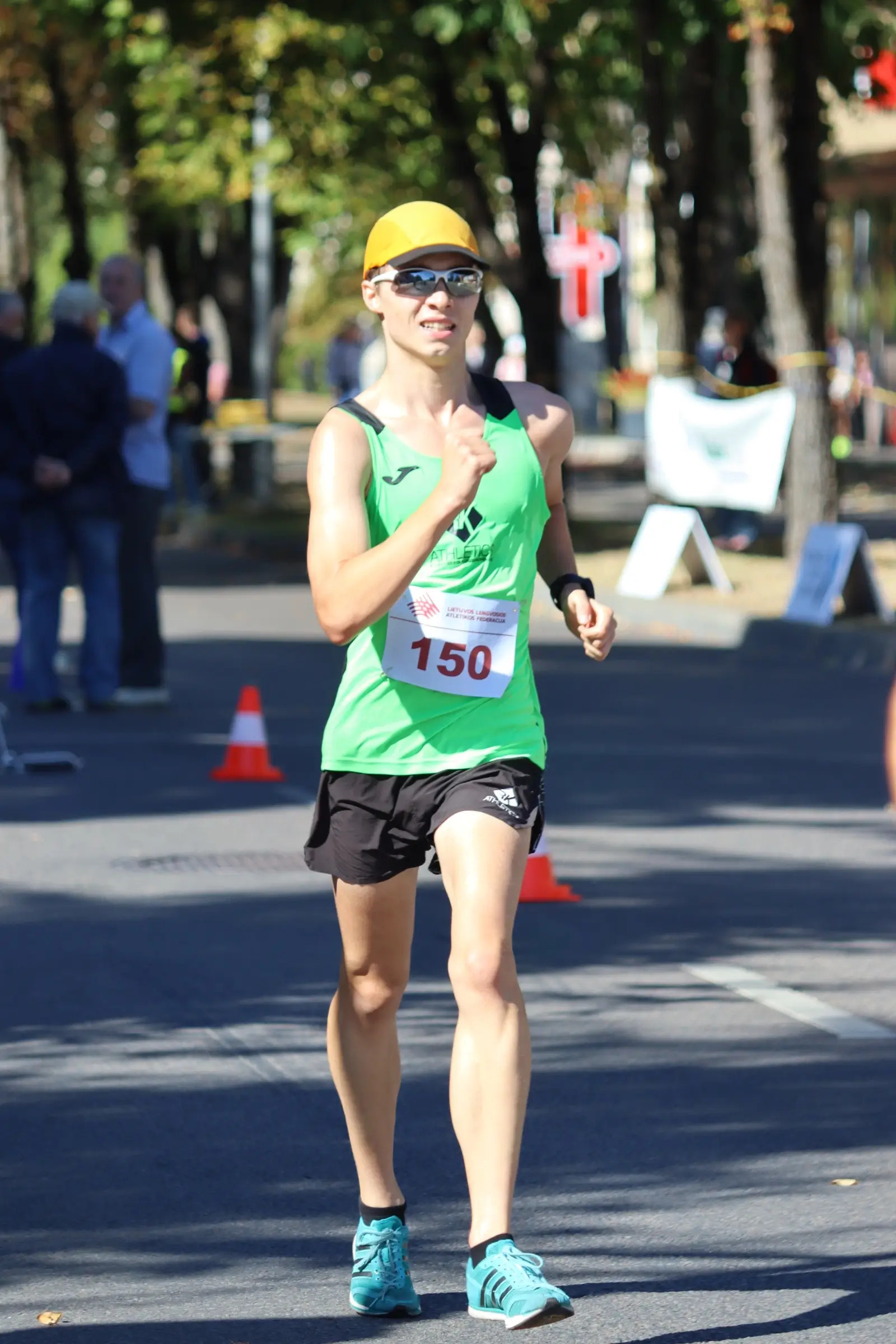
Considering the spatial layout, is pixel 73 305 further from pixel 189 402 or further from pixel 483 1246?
pixel 189 402

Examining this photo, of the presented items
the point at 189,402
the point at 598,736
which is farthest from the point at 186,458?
the point at 598,736

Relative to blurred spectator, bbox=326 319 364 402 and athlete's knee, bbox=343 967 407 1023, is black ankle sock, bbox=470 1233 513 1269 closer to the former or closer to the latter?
athlete's knee, bbox=343 967 407 1023

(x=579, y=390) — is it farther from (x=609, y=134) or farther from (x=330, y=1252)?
(x=330, y=1252)

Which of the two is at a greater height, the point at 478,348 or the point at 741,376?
the point at 741,376

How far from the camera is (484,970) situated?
4.46 metres

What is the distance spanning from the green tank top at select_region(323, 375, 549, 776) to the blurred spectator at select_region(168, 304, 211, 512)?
73.8ft

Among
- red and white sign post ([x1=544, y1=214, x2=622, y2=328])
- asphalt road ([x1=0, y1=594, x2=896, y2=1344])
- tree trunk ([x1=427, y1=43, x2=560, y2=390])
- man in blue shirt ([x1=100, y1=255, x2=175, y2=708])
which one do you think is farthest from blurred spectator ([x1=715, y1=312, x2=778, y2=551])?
red and white sign post ([x1=544, y1=214, x2=622, y2=328])

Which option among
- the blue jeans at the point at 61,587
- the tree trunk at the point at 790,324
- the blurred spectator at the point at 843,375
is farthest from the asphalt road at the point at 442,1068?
the blurred spectator at the point at 843,375

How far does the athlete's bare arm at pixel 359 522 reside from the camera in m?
4.31

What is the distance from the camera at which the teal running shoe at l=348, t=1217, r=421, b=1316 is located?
15.2 ft

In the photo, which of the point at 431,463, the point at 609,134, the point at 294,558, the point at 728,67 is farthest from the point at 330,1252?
the point at 609,134

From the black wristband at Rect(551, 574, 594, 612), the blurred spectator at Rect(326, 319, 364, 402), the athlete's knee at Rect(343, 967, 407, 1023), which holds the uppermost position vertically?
the black wristband at Rect(551, 574, 594, 612)

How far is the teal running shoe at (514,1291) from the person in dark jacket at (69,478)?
9.01 metres

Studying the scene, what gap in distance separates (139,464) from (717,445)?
29.3 feet
